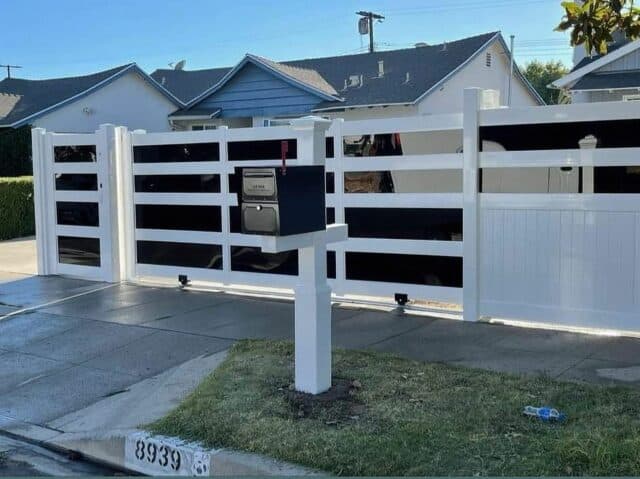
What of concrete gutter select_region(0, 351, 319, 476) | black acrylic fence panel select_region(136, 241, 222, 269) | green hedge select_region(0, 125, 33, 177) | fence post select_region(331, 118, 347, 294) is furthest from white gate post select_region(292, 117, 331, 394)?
green hedge select_region(0, 125, 33, 177)

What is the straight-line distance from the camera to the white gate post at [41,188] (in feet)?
38.3

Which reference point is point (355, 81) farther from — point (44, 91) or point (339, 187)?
point (339, 187)

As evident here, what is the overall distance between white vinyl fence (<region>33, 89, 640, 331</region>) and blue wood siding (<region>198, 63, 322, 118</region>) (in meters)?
14.2

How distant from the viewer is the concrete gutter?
180 inches

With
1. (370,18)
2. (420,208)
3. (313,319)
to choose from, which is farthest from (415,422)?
(370,18)

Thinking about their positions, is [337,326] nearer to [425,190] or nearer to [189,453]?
[425,190]

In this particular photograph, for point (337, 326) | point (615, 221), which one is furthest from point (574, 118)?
point (337, 326)

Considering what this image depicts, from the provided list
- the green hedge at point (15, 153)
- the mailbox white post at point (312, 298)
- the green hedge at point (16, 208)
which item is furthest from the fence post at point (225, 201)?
the green hedge at point (15, 153)

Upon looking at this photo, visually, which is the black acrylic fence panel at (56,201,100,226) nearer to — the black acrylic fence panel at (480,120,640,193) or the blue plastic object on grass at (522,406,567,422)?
the black acrylic fence panel at (480,120,640,193)

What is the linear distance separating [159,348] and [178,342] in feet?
0.74

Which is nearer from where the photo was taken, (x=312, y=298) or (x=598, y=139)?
(x=312, y=298)

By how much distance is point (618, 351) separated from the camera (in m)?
6.76

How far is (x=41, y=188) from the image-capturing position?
11.7 meters

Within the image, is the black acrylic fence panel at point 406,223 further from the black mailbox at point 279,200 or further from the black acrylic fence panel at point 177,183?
the black mailbox at point 279,200
